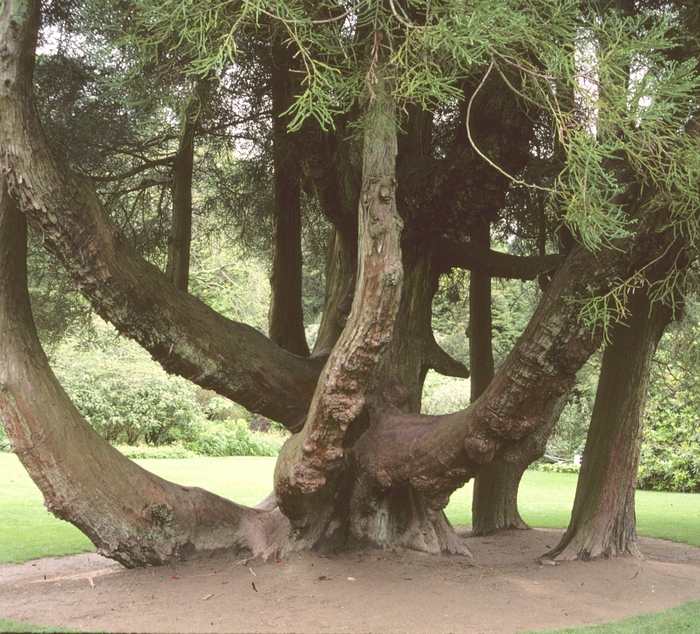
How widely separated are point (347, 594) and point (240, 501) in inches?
299

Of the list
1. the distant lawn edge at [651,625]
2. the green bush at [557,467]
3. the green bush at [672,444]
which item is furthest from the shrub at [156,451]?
the distant lawn edge at [651,625]

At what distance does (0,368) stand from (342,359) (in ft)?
9.92

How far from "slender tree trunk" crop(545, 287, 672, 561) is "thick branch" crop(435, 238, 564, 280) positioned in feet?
3.79

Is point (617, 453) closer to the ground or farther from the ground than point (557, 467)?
farther from the ground

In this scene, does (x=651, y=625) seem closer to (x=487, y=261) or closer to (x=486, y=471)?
(x=487, y=261)

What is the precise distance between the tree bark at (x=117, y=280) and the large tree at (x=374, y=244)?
0.7 inches

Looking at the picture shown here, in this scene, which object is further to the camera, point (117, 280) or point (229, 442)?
point (229, 442)

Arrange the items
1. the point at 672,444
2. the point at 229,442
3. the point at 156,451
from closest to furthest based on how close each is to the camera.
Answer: the point at 672,444 → the point at 156,451 → the point at 229,442

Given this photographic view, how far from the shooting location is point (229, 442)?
23.0 m

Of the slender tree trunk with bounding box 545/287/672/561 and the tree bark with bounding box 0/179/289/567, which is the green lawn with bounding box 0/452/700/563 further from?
the slender tree trunk with bounding box 545/287/672/561

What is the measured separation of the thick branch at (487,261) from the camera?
867 centimetres

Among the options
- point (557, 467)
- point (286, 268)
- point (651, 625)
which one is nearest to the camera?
point (651, 625)

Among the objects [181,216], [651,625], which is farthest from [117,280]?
Result: [651,625]

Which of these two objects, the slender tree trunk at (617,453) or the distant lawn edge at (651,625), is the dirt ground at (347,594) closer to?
the distant lawn edge at (651,625)
